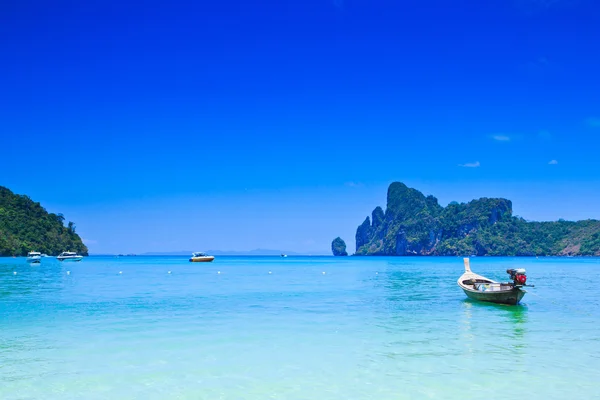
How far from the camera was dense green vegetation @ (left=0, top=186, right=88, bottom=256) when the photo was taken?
141 m

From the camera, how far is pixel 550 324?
2172cm

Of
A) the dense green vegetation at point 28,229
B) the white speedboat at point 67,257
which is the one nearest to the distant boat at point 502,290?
the white speedboat at point 67,257

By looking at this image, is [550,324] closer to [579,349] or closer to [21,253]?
[579,349]

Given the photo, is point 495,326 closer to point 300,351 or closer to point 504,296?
point 504,296

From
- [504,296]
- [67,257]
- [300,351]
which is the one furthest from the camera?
[67,257]

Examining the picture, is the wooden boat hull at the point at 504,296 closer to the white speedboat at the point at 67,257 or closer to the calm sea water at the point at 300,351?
the calm sea water at the point at 300,351

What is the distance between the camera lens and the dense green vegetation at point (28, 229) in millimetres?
141000

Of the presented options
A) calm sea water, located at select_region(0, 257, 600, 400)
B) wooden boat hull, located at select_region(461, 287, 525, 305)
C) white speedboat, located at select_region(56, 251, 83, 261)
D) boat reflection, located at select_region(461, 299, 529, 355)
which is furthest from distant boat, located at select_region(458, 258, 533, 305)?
white speedboat, located at select_region(56, 251, 83, 261)

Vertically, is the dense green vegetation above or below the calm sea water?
above

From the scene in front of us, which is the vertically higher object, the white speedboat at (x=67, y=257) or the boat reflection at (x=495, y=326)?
the white speedboat at (x=67, y=257)

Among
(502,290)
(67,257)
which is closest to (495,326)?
(502,290)

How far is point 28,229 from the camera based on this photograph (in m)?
149

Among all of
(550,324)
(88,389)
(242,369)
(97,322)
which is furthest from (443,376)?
(97,322)

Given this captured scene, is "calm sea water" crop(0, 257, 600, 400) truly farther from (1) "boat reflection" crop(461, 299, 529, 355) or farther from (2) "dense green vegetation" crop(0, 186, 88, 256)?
(2) "dense green vegetation" crop(0, 186, 88, 256)
